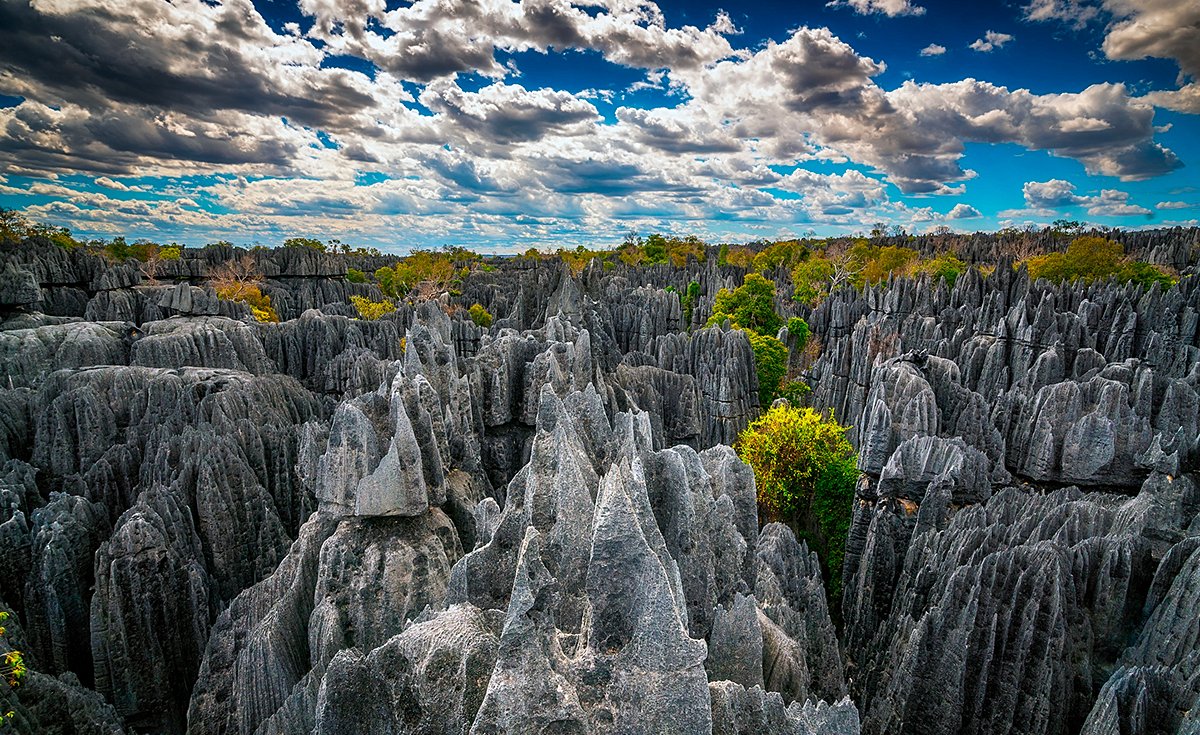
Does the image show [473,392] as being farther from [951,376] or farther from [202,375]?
[951,376]

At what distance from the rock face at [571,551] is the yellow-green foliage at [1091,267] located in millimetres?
22959

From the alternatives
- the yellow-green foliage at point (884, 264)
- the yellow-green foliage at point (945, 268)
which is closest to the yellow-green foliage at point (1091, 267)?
the yellow-green foliage at point (945, 268)

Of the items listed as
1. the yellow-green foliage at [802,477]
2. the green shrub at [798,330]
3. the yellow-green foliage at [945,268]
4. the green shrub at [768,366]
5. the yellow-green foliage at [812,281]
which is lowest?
the yellow-green foliage at [802,477]

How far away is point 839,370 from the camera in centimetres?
3725

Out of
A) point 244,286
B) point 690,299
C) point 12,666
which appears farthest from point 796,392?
point 244,286

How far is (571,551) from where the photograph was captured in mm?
5824

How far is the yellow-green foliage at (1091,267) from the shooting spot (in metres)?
49.3

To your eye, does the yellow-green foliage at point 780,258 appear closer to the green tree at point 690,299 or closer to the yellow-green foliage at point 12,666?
the green tree at point 690,299

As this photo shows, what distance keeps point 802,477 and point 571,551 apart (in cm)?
2053

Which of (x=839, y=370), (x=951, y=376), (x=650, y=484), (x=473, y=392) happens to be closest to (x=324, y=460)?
(x=650, y=484)

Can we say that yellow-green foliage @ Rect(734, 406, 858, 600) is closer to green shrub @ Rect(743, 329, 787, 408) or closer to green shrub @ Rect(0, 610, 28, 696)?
green shrub @ Rect(743, 329, 787, 408)

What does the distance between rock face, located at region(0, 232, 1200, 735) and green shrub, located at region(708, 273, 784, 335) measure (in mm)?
17323

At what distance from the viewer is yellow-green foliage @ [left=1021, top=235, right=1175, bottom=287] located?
49.3 metres

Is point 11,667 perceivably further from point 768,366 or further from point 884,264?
point 884,264
